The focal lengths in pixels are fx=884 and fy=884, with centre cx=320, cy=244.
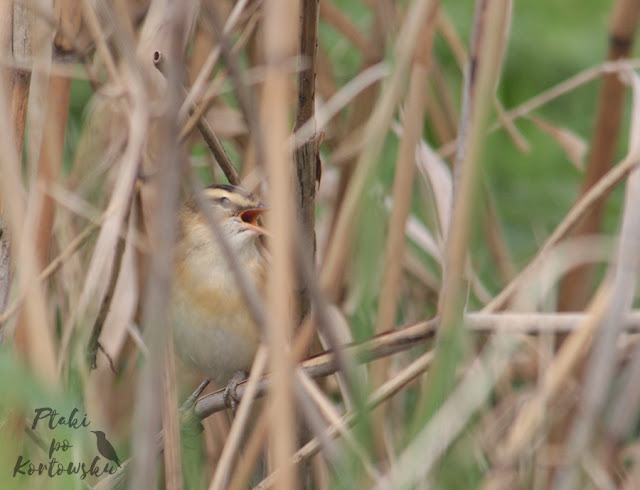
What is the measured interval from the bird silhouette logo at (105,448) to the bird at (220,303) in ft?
1.73

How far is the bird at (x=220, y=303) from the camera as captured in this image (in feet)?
7.23

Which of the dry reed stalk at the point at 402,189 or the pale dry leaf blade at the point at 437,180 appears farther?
the pale dry leaf blade at the point at 437,180

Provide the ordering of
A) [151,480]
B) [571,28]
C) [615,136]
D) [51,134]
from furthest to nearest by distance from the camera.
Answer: [571,28], [615,136], [51,134], [151,480]

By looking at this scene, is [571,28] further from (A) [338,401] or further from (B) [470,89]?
(B) [470,89]

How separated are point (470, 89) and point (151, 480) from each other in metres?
0.71

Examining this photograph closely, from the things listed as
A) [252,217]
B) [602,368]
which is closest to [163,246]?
[602,368]

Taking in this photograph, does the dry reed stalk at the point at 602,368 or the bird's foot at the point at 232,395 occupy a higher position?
the dry reed stalk at the point at 602,368

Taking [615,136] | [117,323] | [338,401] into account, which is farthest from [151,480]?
[615,136]

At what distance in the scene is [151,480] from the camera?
96 centimetres

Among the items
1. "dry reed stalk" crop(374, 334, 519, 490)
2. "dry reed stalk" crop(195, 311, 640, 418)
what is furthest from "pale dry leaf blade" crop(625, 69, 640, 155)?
"dry reed stalk" crop(374, 334, 519, 490)

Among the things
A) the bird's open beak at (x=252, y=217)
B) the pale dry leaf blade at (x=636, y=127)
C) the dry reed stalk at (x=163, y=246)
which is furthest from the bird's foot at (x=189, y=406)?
the pale dry leaf blade at (x=636, y=127)
